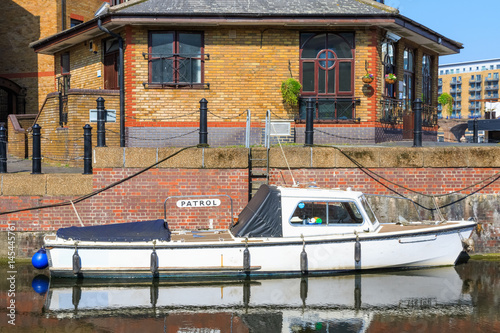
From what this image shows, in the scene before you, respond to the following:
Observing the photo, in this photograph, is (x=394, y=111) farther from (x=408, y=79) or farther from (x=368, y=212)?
(x=368, y=212)

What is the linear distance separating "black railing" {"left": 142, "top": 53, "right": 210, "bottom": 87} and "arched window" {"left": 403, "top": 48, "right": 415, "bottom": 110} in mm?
7351

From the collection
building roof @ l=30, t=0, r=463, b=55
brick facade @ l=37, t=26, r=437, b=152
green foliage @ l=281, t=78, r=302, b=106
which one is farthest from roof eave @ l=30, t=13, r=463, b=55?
green foliage @ l=281, t=78, r=302, b=106

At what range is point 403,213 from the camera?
41.9ft

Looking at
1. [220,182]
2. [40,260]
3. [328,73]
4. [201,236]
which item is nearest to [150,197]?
[220,182]

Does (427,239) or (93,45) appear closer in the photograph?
(427,239)

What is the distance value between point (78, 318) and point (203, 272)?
Result: 2602 millimetres

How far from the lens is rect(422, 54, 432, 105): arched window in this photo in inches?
853

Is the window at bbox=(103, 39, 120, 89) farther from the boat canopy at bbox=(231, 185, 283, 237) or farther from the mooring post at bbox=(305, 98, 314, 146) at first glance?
the boat canopy at bbox=(231, 185, 283, 237)

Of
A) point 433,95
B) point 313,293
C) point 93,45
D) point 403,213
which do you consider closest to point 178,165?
point 313,293

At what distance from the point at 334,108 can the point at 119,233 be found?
29.5 ft

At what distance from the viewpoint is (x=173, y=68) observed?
17203 millimetres


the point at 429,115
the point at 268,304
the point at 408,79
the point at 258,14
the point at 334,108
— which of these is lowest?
the point at 268,304

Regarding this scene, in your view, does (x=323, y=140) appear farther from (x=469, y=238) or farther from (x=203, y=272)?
(x=203, y=272)

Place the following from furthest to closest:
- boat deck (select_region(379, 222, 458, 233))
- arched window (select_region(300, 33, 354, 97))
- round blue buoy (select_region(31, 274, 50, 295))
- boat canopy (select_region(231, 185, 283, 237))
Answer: arched window (select_region(300, 33, 354, 97)) < boat deck (select_region(379, 222, 458, 233)) < boat canopy (select_region(231, 185, 283, 237)) < round blue buoy (select_region(31, 274, 50, 295))
